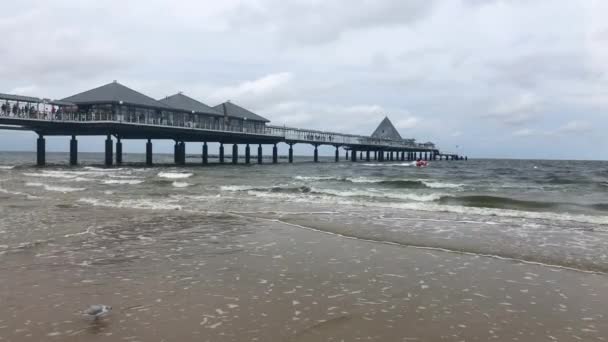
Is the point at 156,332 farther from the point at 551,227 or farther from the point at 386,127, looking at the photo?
the point at 386,127

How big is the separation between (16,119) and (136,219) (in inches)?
1253

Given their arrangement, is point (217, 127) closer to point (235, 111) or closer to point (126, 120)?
point (235, 111)

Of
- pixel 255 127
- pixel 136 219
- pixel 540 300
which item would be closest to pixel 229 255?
pixel 540 300

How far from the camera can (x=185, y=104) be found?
1987 inches

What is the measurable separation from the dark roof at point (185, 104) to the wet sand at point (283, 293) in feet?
139

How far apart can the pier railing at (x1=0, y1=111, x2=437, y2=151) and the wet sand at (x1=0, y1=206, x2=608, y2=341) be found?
115 ft

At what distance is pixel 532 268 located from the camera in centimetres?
689

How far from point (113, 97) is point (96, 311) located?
4129 centimetres

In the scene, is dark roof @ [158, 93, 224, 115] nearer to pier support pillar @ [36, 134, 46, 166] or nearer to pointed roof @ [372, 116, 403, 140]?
pier support pillar @ [36, 134, 46, 166]

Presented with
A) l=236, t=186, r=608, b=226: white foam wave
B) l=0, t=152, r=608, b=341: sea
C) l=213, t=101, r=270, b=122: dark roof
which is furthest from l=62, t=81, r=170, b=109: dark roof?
l=0, t=152, r=608, b=341: sea

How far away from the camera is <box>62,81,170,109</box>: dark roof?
41934 millimetres

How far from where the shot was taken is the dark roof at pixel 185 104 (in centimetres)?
4920

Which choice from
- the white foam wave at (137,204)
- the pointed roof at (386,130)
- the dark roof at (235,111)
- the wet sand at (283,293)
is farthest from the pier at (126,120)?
the pointed roof at (386,130)

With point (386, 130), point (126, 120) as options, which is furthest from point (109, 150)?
point (386, 130)
